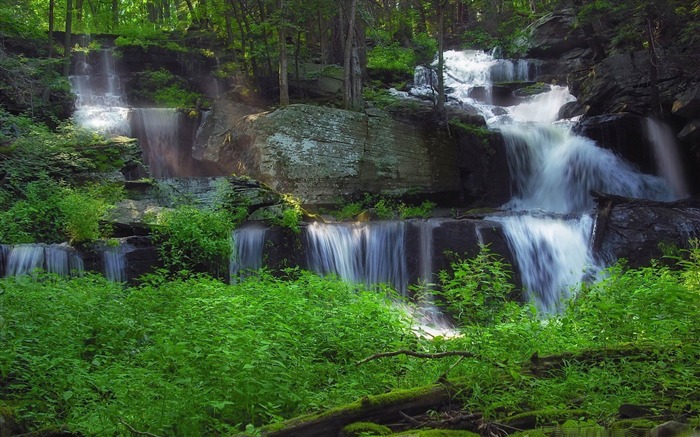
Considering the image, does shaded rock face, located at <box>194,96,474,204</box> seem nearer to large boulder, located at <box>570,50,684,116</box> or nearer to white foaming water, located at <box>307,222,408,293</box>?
white foaming water, located at <box>307,222,408,293</box>

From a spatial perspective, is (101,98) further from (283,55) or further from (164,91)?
(283,55)

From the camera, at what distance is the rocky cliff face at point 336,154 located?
49.8ft

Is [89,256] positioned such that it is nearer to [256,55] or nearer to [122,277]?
[122,277]

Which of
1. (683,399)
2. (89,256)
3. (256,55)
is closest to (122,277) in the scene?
(89,256)

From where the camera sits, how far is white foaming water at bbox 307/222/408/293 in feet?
40.5

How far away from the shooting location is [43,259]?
34.4 feet

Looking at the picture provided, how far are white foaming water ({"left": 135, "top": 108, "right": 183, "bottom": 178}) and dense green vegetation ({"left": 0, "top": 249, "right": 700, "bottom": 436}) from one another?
11.9 meters

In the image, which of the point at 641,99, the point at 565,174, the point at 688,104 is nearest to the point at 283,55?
the point at 565,174

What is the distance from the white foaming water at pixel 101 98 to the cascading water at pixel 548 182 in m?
11.9

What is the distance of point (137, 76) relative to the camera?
75.5 ft

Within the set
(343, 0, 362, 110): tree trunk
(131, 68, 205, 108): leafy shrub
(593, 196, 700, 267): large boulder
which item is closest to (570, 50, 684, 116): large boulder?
(593, 196, 700, 267): large boulder

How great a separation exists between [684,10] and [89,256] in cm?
1542

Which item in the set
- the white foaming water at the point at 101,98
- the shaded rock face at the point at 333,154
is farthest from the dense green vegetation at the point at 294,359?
the white foaming water at the point at 101,98

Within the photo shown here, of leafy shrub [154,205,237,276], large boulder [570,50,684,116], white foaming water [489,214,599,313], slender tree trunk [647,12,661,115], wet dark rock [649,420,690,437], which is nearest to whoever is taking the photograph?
wet dark rock [649,420,690,437]
